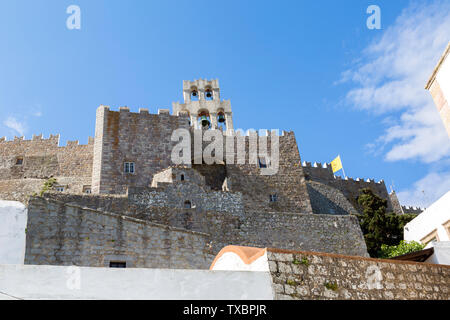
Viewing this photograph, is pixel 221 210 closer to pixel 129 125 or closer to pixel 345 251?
pixel 345 251

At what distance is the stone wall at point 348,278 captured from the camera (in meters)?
6.72

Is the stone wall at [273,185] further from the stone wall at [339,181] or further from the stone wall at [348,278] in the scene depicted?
the stone wall at [348,278]

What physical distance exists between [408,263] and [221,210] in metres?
15.4

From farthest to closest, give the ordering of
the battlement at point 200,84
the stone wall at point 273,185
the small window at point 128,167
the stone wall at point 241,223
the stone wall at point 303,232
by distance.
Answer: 1. the battlement at point 200,84
2. the stone wall at point 273,185
3. the small window at point 128,167
4. the stone wall at point 303,232
5. the stone wall at point 241,223

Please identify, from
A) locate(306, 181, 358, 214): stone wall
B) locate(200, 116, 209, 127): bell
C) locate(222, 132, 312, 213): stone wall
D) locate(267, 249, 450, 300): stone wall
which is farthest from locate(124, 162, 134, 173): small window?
locate(267, 249, 450, 300): stone wall

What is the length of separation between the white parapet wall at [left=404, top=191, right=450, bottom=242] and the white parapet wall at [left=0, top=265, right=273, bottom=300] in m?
10.2

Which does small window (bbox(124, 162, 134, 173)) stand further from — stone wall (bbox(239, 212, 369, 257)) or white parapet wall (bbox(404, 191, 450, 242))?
white parapet wall (bbox(404, 191, 450, 242))

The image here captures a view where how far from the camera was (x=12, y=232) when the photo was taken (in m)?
9.16

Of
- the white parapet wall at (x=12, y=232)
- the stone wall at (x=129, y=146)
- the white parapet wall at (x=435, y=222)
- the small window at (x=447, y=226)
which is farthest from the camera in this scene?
the stone wall at (x=129, y=146)

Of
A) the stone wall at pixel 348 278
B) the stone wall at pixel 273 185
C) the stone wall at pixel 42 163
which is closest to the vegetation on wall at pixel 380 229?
the stone wall at pixel 273 185

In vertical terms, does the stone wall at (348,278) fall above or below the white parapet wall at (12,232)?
below

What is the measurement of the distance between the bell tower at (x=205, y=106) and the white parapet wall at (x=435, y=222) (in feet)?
90.6

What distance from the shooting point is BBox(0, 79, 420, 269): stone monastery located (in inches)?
492

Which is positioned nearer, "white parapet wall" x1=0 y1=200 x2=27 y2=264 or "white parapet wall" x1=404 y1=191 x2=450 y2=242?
"white parapet wall" x1=0 y1=200 x2=27 y2=264
